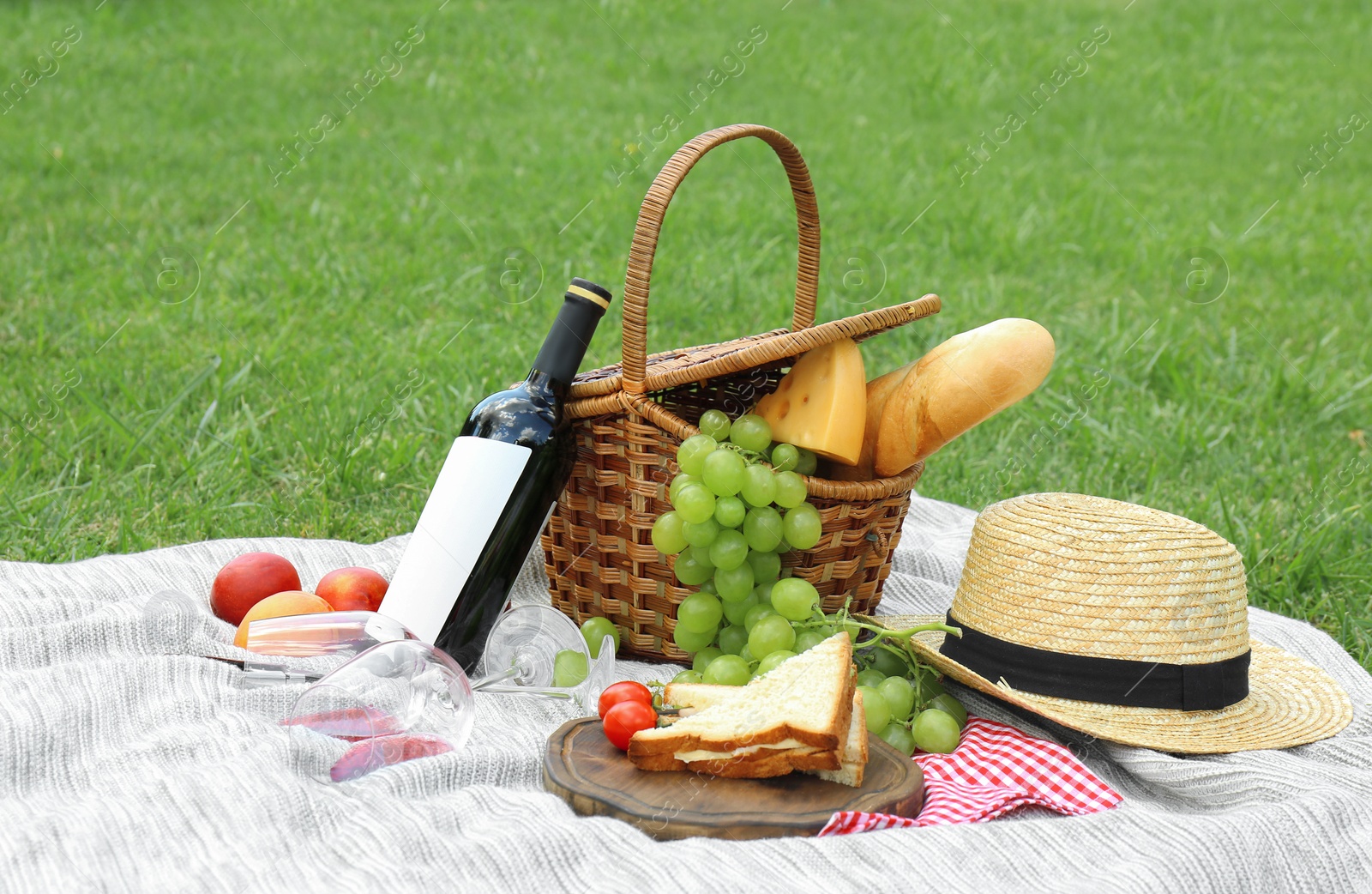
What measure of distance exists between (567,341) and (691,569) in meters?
0.44

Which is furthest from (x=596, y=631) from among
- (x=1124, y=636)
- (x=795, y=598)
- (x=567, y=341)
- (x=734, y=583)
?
(x=1124, y=636)

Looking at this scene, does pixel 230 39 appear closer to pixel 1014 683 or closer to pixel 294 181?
pixel 294 181

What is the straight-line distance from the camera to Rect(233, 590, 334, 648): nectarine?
78.2 inches

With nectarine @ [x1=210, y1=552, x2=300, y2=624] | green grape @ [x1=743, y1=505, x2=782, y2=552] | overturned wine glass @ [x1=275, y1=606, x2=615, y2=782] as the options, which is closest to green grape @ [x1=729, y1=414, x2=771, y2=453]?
green grape @ [x1=743, y1=505, x2=782, y2=552]

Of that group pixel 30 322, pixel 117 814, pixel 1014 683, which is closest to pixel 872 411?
pixel 1014 683

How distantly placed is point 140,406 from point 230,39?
4.28 metres

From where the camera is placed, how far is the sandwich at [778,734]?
5.01 ft

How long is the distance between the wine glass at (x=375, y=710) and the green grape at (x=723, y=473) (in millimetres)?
478

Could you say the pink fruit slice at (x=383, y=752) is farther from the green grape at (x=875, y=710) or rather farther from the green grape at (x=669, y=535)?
the green grape at (x=875, y=710)

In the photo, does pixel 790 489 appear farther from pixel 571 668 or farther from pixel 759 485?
pixel 571 668

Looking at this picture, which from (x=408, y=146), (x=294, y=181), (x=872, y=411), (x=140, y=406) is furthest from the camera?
(x=408, y=146)

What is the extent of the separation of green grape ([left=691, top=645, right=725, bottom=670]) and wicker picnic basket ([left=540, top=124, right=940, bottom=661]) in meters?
0.09

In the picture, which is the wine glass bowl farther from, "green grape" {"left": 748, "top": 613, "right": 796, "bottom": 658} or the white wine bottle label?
"green grape" {"left": 748, "top": 613, "right": 796, "bottom": 658}

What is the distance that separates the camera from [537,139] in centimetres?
587
